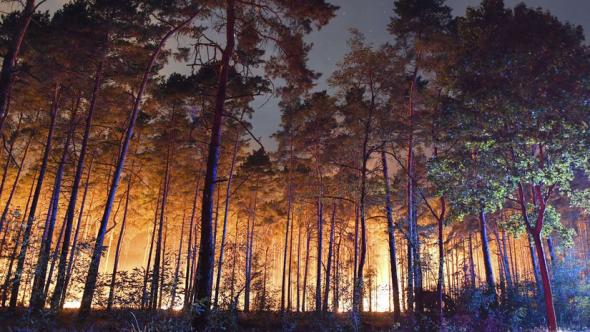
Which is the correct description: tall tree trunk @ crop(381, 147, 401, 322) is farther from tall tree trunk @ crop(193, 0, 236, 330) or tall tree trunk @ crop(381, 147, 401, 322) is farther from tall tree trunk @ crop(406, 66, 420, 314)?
tall tree trunk @ crop(193, 0, 236, 330)

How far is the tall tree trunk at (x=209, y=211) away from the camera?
285 inches

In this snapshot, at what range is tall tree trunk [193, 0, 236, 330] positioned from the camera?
7.24 m

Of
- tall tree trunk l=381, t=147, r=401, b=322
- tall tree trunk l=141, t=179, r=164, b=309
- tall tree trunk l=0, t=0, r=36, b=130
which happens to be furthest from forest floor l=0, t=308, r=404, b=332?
tall tree trunk l=0, t=0, r=36, b=130

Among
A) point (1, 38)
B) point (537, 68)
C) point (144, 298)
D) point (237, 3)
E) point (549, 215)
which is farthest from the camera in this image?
point (1, 38)

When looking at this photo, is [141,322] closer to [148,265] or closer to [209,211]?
[209,211]

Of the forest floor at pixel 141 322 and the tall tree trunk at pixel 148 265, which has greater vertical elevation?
the tall tree trunk at pixel 148 265

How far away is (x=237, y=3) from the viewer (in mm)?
9680

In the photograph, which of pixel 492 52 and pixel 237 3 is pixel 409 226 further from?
pixel 237 3

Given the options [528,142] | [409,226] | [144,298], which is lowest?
[144,298]

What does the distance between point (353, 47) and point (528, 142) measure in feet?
27.6

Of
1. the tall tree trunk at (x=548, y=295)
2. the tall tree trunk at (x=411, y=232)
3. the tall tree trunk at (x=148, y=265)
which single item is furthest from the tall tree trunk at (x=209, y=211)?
the tall tree trunk at (x=548, y=295)

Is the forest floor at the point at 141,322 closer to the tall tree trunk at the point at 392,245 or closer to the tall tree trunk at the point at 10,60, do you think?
the tall tree trunk at the point at 392,245

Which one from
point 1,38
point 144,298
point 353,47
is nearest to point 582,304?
point 353,47

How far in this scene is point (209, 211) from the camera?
8.18 metres
